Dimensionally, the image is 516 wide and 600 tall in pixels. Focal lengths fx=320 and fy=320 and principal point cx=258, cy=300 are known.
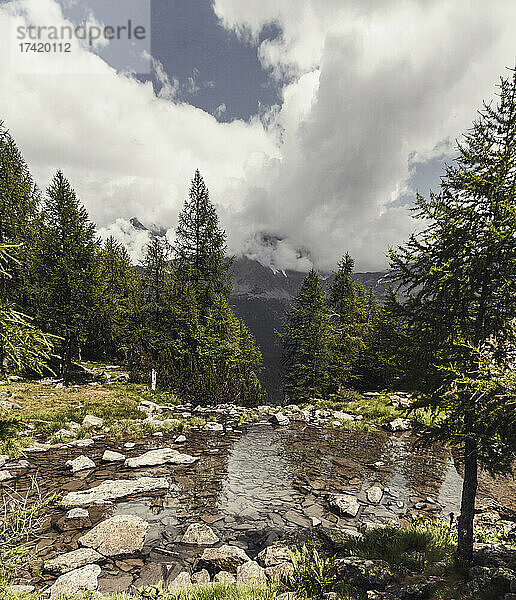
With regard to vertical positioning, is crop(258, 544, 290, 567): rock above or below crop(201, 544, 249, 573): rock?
below

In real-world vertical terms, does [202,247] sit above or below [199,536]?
above

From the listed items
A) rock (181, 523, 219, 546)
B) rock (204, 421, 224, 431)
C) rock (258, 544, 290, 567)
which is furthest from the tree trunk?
rock (204, 421, 224, 431)

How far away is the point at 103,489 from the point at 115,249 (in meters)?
46.5

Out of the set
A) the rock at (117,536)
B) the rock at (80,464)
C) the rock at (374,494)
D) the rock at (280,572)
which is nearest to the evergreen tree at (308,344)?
the rock at (374,494)

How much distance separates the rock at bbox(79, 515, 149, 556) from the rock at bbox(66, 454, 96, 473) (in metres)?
4.25

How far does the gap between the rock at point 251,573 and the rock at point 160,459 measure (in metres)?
7.05

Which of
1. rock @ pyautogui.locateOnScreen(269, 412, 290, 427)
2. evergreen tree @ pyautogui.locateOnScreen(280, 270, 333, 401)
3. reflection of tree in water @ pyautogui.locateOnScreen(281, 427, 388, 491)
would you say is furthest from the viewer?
evergreen tree @ pyautogui.locateOnScreen(280, 270, 333, 401)

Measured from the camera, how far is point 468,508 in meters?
6.16

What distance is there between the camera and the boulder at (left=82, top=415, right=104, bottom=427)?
52.6 ft

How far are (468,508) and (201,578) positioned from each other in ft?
17.4

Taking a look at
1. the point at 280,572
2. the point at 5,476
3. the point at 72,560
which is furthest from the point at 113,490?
the point at 280,572

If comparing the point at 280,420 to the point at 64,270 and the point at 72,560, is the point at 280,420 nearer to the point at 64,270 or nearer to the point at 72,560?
the point at 72,560

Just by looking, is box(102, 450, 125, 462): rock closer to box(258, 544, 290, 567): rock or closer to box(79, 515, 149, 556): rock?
box(79, 515, 149, 556): rock

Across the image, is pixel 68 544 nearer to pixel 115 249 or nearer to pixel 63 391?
pixel 63 391
